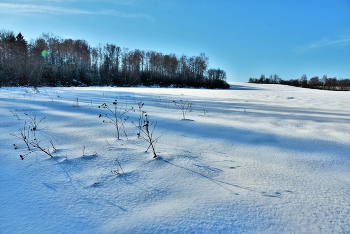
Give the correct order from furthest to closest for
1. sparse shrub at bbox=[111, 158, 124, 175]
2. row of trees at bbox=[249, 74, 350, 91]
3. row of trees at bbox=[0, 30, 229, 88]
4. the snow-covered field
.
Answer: row of trees at bbox=[249, 74, 350, 91] < row of trees at bbox=[0, 30, 229, 88] < sparse shrub at bbox=[111, 158, 124, 175] < the snow-covered field

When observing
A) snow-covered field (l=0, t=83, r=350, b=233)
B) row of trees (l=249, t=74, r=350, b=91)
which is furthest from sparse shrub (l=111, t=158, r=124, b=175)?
row of trees (l=249, t=74, r=350, b=91)

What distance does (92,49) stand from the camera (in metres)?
43.7

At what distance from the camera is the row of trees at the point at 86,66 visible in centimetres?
2411

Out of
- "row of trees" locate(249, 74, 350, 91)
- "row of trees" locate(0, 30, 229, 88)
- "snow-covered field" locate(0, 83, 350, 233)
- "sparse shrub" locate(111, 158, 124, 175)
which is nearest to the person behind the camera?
"snow-covered field" locate(0, 83, 350, 233)

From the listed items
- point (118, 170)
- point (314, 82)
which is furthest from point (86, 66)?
point (314, 82)

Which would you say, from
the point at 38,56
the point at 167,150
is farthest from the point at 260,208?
the point at 38,56

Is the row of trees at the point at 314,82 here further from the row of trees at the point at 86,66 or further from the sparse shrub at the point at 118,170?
the sparse shrub at the point at 118,170

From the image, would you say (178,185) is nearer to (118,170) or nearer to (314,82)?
(118,170)

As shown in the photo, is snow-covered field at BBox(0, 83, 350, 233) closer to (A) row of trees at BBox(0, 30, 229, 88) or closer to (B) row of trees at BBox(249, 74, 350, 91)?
(A) row of trees at BBox(0, 30, 229, 88)

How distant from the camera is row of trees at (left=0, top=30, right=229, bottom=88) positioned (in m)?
24.1

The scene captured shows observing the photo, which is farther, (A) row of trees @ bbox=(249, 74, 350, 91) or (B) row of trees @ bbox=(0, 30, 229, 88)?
(A) row of trees @ bbox=(249, 74, 350, 91)

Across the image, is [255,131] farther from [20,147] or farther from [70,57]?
[70,57]

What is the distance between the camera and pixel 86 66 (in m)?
38.8

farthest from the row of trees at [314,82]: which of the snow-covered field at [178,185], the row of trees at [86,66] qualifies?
the snow-covered field at [178,185]
